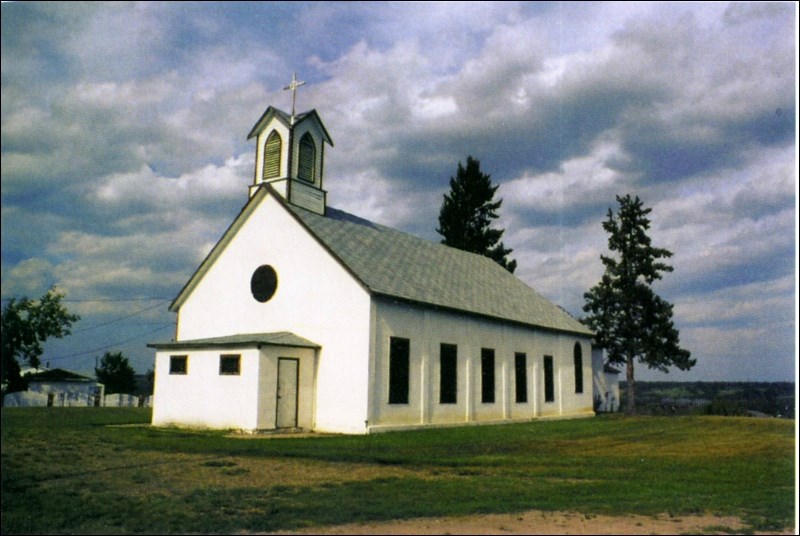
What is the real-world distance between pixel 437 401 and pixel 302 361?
558 centimetres

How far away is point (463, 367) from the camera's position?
27.1 m

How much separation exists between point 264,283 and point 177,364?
4.30 m

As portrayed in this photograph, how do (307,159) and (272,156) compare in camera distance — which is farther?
(307,159)

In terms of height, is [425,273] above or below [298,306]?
above

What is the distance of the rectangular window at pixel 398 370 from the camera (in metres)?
23.5

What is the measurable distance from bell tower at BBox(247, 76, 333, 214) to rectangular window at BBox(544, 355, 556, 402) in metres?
14.1

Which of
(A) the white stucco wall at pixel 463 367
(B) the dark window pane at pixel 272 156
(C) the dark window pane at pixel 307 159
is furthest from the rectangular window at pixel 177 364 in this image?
(C) the dark window pane at pixel 307 159

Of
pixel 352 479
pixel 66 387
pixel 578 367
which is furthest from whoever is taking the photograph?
pixel 66 387

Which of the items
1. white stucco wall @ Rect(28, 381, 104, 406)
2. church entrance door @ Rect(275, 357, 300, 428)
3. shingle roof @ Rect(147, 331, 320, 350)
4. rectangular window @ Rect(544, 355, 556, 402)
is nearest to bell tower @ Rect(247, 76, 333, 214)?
shingle roof @ Rect(147, 331, 320, 350)

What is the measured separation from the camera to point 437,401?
83.7 feet

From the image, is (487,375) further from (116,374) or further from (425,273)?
(116,374)

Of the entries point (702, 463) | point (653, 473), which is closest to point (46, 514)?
point (653, 473)

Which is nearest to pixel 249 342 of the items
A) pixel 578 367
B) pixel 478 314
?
pixel 478 314

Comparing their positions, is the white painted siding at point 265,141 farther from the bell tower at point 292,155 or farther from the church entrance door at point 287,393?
the church entrance door at point 287,393
